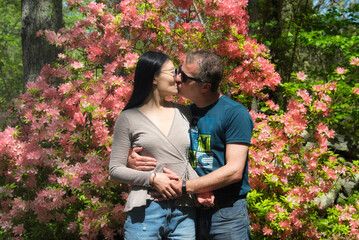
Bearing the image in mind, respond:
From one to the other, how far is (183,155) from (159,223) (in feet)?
1.42

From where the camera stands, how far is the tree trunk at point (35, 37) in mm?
5477

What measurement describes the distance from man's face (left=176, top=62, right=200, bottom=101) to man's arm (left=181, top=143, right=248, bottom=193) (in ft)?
1.49

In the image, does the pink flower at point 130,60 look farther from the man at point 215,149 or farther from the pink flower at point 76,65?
the man at point 215,149

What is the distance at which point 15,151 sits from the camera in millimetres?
3232

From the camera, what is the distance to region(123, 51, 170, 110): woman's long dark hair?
6.63ft

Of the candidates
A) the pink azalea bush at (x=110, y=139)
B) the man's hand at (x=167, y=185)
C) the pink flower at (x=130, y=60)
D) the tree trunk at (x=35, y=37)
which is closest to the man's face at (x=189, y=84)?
Result: the man's hand at (x=167, y=185)

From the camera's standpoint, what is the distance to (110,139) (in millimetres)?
3105

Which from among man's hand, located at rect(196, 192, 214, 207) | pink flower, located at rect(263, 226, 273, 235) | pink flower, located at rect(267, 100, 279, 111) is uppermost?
pink flower, located at rect(267, 100, 279, 111)

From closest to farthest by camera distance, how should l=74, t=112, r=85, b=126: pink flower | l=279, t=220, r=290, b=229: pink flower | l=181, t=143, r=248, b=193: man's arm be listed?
l=181, t=143, r=248, b=193: man's arm < l=279, t=220, r=290, b=229: pink flower < l=74, t=112, r=85, b=126: pink flower

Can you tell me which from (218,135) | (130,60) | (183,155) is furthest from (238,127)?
(130,60)

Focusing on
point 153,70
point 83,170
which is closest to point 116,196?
point 83,170

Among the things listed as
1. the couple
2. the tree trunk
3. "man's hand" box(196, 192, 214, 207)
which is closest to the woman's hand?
the couple

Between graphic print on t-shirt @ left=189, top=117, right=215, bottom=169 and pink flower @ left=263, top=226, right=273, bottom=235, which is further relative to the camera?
pink flower @ left=263, top=226, right=273, bottom=235

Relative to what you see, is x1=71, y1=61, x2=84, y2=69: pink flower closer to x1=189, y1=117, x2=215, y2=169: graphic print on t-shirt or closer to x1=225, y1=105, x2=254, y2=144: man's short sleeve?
x1=189, y1=117, x2=215, y2=169: graphic print on t-shirt
